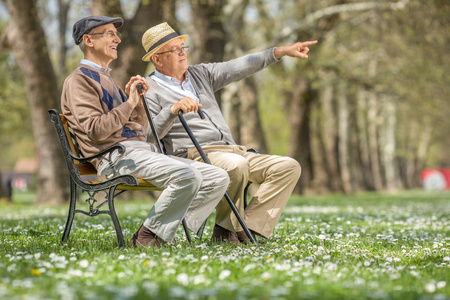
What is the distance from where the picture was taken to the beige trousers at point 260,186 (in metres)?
6.10

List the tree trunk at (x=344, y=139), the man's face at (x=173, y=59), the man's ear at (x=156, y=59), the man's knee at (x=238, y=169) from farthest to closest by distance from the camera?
1. the tree trunk at (x=344, y=139)
2. the man's ear at (x=156, y=59)
3. the man's face at (x=173, y=59)
4. the man's knee at (x=238, y=169)

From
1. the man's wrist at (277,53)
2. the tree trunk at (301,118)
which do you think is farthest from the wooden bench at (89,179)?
the tree trunk at (301,118)

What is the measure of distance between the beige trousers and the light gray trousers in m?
0.35

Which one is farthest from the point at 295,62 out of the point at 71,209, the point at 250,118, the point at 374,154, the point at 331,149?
the point at 374,154

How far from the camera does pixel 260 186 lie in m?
6.27

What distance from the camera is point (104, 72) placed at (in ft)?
19.6

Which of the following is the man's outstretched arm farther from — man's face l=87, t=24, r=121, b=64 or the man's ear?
man's face l=87, t=24, r=121, b=64

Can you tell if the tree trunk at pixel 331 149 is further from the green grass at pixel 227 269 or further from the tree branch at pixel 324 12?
the green grass at pixel 227 269

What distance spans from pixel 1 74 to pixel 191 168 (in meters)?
28.0

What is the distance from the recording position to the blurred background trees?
16672 millimetres

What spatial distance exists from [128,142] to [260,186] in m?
1.37

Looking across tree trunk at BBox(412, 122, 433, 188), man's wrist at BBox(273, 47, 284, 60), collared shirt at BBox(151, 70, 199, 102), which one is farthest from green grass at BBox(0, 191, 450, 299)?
tree trunk at BBox(412, 122, 433, 188)

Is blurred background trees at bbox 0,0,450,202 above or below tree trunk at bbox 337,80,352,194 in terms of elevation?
above

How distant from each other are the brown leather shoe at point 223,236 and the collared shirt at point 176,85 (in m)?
1.33
